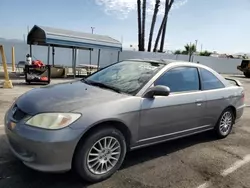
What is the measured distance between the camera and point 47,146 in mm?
2920

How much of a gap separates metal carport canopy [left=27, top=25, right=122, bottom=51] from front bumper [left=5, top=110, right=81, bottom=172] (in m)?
11.7

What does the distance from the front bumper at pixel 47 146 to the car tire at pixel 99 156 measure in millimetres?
132

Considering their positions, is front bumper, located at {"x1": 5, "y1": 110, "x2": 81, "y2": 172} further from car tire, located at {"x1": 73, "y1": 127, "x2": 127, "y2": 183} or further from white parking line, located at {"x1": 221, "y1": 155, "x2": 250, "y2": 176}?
white parking line, located at {"x1": 221, "y1": 155, "x2": 250, "y2": 176}

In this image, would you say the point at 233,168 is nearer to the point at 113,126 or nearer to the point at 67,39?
the point at 113,126

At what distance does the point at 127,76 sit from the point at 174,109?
2.91 feet

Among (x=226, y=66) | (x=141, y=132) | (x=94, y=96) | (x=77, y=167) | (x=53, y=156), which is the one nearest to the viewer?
(x=53, y=156)

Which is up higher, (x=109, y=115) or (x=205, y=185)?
(x=109, y=115)

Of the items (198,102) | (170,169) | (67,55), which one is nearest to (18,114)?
(170,169)

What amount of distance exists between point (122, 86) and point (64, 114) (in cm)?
113

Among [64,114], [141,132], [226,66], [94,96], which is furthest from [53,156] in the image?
[226,66]

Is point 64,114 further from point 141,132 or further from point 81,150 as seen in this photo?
point 141,132

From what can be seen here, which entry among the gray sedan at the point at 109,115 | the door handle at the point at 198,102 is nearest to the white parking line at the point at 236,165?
the gray sedan at the point at 109,115

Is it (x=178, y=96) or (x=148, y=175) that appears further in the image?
(x=178, y=96)

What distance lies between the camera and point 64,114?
10.1ft
